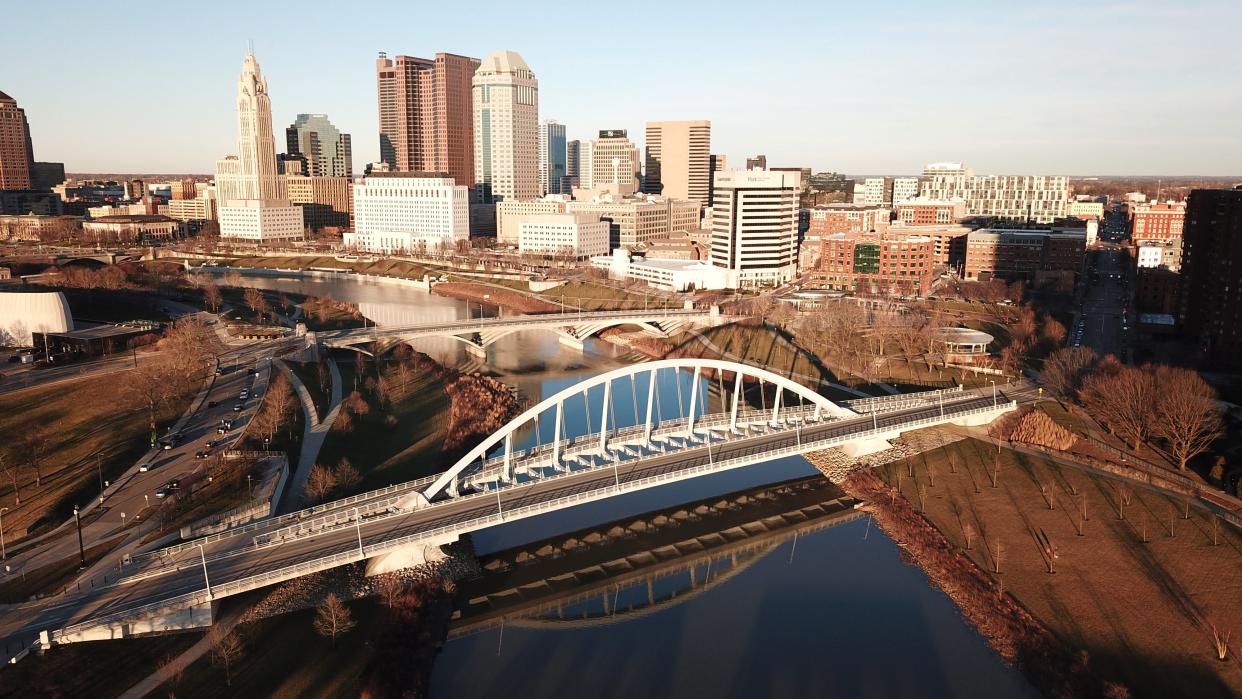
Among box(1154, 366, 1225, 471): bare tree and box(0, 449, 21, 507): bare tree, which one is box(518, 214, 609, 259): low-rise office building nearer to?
box(1154, 366, 1225, 471): bare tree

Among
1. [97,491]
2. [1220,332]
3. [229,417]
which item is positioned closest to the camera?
[97,491]

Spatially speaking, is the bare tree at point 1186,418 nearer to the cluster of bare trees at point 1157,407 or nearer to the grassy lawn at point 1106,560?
the cluster of bare trees at point 1157,407

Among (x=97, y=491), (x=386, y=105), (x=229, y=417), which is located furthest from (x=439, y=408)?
(x=386, y=105)

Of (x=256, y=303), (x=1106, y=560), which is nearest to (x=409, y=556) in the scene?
(x=1106, y=560)

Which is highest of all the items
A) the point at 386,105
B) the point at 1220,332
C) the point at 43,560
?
the point at 386,105

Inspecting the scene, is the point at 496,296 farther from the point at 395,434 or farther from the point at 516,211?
the point at 395,434

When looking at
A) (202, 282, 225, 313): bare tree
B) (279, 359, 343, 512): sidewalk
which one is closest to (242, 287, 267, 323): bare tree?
(202, 282, 225, 313): bare tree

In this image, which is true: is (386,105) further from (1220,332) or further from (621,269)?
(1220,332)
